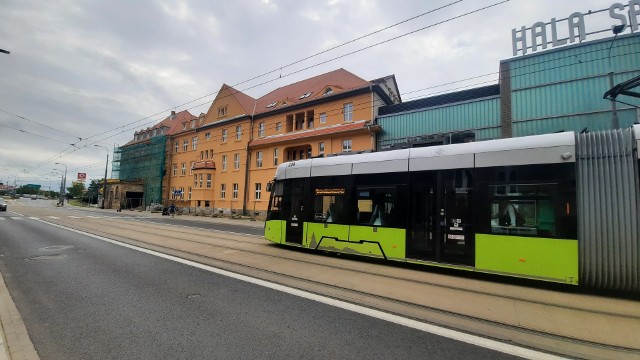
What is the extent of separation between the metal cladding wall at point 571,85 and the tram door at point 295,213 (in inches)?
628

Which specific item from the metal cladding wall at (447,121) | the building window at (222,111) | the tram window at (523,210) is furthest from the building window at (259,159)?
the tram window at (523,210)

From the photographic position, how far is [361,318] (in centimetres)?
453

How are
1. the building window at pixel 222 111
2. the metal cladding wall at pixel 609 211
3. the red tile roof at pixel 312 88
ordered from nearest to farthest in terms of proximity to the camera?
the metal cladding wall at pixel 609 211
the red tile roof at pixel 312 88
the building window at pixel 222 111

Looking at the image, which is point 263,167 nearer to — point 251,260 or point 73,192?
point 251,260

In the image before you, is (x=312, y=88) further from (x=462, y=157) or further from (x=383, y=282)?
(x=383, y=282)

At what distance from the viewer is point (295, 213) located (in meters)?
10.6

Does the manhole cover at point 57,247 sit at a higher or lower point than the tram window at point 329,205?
lower

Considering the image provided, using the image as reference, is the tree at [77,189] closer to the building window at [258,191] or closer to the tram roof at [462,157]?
the building window at [258,191]

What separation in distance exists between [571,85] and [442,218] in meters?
16.9

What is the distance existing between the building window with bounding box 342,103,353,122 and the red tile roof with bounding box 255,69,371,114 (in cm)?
145

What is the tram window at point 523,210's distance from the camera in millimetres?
6238

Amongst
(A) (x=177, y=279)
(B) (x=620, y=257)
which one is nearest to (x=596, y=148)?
(B) (x=620, y=257)

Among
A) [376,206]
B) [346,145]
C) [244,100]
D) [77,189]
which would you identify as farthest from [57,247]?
[77,189]

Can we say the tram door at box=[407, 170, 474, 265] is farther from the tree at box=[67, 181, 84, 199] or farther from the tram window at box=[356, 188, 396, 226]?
the tree at box=[67, 181, 84, 199]
